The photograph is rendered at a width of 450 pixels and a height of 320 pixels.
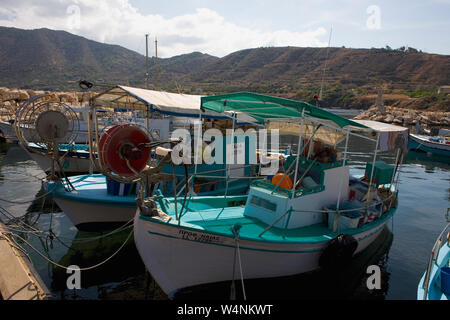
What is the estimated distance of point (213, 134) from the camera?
36.5 feet

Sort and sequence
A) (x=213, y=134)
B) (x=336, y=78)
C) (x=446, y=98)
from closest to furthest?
(x=213, y=134) → (x=446, y=98) → (x=336, y=78)

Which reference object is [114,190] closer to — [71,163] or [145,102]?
[145,102]

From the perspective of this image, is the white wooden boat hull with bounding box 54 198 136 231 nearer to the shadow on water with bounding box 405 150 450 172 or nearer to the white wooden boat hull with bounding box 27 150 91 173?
the white wooden boat hull with bounding box 27 150 91 173

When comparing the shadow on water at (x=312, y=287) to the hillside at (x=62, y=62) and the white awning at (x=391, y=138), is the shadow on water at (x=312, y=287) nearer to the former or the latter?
the white awning at (x=391, y=138)

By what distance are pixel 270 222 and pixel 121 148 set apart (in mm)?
3834

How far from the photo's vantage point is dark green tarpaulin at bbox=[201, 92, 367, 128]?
5.94 metres

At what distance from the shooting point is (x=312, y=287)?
7.16m

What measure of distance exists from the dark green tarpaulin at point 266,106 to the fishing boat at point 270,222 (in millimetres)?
22

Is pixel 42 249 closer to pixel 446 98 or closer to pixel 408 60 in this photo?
pixel 446 98

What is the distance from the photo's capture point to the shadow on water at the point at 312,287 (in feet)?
20.8

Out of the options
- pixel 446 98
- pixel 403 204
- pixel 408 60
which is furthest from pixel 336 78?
pixel 403 204

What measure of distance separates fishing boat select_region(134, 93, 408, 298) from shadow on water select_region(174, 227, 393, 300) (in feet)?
0.75

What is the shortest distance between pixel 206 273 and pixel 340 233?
3392 mm

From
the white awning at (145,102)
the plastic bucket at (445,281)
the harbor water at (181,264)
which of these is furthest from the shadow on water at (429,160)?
the white awning at (145,102)
